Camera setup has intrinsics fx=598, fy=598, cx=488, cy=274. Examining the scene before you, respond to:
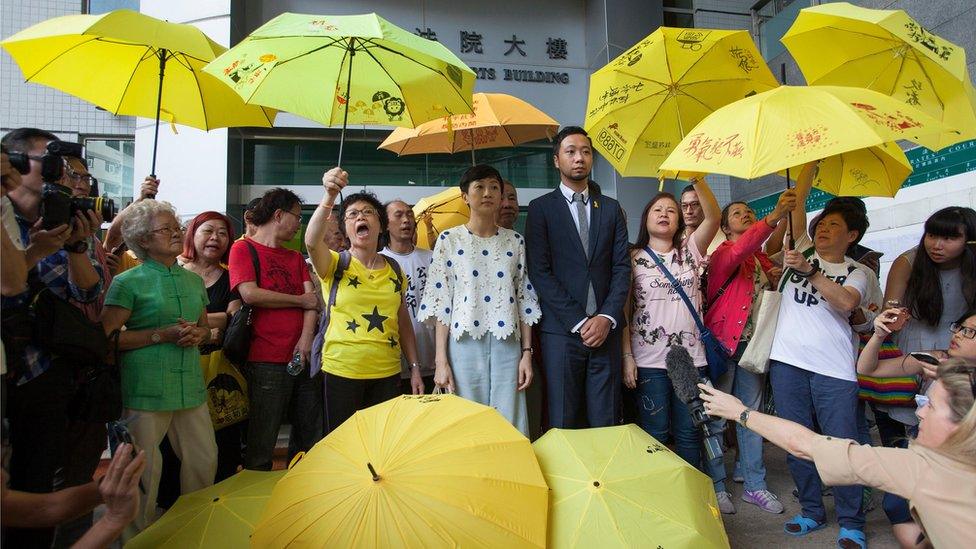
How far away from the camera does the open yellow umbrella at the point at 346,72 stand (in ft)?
9.18

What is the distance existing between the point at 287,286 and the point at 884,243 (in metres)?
5.67

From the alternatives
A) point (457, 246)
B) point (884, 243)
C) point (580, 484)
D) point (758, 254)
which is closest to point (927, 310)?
point (758, 254)

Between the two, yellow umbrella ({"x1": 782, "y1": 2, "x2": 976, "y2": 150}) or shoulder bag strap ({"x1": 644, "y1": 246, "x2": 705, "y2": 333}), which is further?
shoulder bag strap ({"x1": 644, "y1": 246, "x2": 705, "y2": 333})

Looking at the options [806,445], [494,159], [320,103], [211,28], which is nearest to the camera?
[806,445]

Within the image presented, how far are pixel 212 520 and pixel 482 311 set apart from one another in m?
1.54

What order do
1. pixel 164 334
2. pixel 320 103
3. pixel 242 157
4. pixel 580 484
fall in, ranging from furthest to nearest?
pixel 242 157, pixel 320 103, pixel 164 334, pixel 580 484

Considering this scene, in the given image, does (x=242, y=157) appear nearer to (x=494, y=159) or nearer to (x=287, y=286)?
(x=494, y=159)

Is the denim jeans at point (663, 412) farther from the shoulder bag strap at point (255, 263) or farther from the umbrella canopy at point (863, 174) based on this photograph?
the shoulder bag strap at point (255, 263)

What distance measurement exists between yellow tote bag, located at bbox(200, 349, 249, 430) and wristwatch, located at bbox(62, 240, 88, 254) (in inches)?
41.9

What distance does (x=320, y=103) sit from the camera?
3.17m

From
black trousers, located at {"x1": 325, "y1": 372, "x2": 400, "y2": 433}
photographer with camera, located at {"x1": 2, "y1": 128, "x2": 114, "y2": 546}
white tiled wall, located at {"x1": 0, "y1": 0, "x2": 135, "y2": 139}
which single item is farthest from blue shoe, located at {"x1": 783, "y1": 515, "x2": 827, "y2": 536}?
white tiled wall, located at {"x1": 0, "y1": 0, "x2": 135, "y2": 139}

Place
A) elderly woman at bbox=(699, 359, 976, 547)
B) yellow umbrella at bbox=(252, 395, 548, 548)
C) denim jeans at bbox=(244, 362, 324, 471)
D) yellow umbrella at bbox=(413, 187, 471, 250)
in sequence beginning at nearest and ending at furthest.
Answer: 1. elderly woman at bbox=(699, 359, 976, 547)
2. yellow umbrella at bbox=(252, 395, 548, 548)
3. denim jeans at bbox=(244, 362, 324, 471)
4. yellow umbrella at bbox=(413, 187, 471, 250)

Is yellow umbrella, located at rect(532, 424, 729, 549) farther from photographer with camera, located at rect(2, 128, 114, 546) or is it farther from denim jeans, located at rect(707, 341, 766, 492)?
photographer with camera, located at rect(2, 128, 114, 546)

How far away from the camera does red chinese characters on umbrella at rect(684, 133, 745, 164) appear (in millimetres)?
2654
